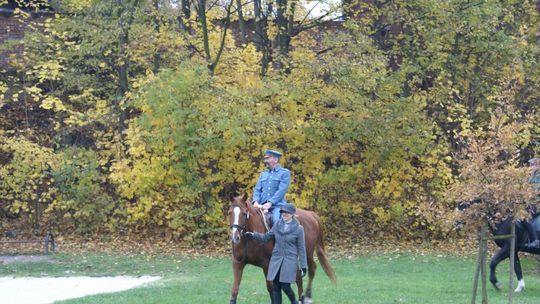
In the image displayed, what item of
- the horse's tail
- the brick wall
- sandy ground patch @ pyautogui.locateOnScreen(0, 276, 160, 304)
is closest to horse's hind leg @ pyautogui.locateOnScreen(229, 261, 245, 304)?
the horse's tail

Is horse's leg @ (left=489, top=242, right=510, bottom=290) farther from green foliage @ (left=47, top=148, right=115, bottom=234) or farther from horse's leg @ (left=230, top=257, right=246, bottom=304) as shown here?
green foliage @ (left=47, top=148, right=115, bottom=234)

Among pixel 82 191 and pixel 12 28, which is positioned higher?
pixel 12 28

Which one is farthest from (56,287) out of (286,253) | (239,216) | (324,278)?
(286,253)

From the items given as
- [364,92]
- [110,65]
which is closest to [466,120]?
[364,92]

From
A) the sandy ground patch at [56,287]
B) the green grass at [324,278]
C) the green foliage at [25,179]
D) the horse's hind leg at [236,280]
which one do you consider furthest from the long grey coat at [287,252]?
the green foliage at [25,179]

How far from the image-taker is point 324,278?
20.2m

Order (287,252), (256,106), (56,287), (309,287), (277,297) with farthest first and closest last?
(256,106), (56,287), (309,287), (277,297), (287,252)

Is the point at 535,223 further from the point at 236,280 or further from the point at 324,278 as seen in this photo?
the point at 236,280

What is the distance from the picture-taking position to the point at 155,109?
1020 inches

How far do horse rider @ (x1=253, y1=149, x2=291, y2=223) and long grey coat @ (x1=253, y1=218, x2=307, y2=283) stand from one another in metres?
1.19

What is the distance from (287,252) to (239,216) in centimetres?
95

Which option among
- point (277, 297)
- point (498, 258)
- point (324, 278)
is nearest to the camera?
point (277, 297)

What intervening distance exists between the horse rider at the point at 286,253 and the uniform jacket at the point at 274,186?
1339 mm

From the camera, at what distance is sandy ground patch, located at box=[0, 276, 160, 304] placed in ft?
56.4
